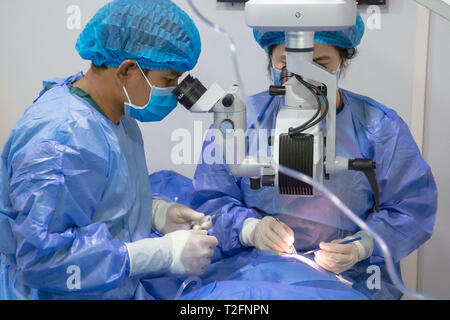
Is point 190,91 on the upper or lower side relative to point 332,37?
lower

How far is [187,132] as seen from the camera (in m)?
2.38

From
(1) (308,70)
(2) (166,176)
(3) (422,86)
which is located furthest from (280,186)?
(3) (422,86)

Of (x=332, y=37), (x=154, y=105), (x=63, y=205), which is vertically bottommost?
(x=63, y=205)

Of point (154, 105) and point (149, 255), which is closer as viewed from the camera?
point (149, 255)

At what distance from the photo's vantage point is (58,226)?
1385 mm

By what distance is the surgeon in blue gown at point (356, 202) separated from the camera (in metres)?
1.69

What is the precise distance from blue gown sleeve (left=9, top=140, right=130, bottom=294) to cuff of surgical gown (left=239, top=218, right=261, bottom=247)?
1.33ft

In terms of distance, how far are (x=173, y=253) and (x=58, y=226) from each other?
0.31 meters

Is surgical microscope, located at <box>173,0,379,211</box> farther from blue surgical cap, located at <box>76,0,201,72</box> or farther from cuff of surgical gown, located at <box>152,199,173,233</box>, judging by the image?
cuff of surgical gown, located at <box>152,199,173,233</box>

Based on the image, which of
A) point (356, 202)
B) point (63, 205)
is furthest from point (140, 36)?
point (356, 202)

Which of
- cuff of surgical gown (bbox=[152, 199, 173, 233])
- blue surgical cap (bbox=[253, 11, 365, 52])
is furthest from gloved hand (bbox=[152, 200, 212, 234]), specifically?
blue surgical cap (bbox=[253, 11, 365, 52])

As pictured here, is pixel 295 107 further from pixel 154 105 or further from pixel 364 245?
pixel 364 245

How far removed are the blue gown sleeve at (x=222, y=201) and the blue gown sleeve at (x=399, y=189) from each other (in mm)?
384

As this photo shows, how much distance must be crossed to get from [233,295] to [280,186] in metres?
0.27
